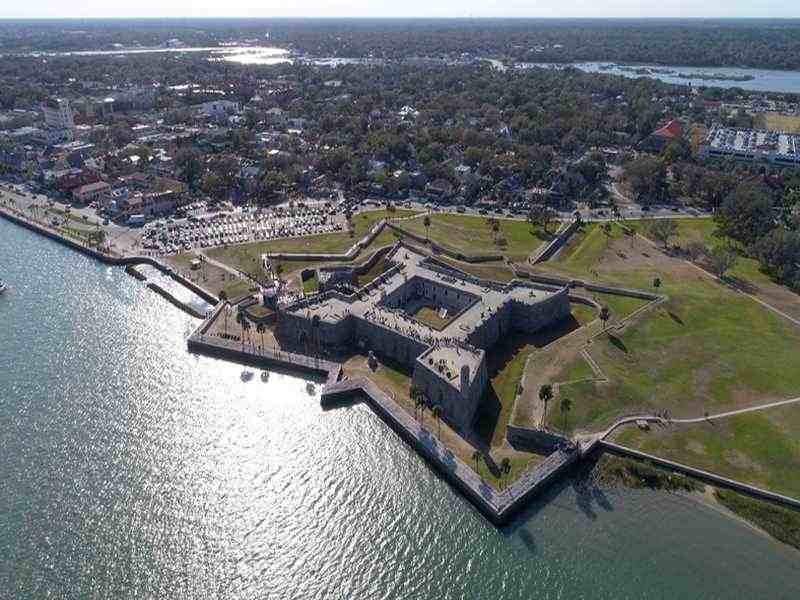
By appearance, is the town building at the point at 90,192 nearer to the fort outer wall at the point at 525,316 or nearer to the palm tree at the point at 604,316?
the fort outer wall at the point at 525,316

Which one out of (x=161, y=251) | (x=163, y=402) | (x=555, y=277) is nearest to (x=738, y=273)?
(x=555, y=277)

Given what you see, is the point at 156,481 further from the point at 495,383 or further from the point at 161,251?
the point at 161,251

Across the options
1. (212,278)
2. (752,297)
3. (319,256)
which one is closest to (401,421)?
(319,256)

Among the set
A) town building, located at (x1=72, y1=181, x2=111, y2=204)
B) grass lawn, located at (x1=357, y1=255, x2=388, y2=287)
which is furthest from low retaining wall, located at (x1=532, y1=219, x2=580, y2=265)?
town building, located at (x1=72, y1=181, x2=111, y2=204)

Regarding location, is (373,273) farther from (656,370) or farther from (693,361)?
(693,361)

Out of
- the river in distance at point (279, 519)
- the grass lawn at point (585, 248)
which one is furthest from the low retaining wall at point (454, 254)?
the river in distance at point (279, 519)
